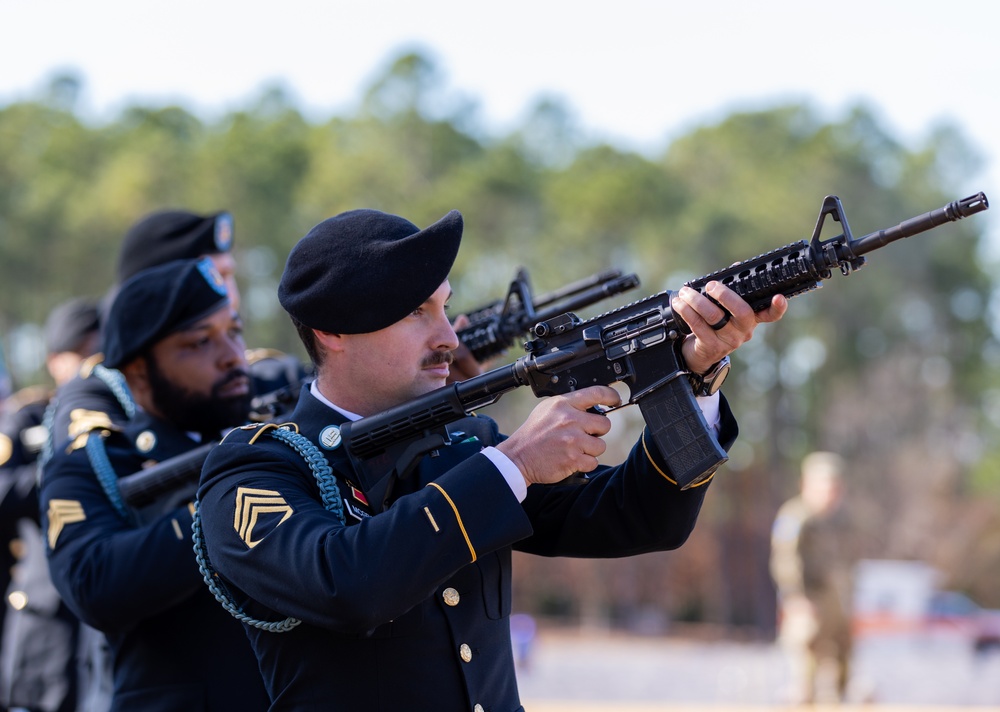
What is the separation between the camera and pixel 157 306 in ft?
13.3

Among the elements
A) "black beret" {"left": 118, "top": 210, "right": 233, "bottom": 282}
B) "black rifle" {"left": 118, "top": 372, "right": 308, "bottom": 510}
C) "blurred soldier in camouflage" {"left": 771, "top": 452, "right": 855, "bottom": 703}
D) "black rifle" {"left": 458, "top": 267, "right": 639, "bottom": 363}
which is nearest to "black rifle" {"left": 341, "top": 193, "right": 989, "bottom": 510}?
"black rifle" {"left": 118, "top": 372, "right": 308, "bottom": 510}

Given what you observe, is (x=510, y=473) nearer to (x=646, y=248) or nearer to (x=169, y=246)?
(x=169, y=246)

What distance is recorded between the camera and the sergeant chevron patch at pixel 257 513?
252 centimetres

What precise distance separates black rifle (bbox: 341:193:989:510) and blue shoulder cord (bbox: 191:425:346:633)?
0.26 feet

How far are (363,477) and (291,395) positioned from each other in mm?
1643

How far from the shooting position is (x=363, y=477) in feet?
9.10

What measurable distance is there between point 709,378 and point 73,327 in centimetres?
478

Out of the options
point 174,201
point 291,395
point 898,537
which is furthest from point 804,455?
point 291,395

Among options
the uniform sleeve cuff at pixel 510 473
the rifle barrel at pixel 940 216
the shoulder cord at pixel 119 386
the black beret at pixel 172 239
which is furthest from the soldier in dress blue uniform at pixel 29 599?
the rifle barrel at pixel 940 216

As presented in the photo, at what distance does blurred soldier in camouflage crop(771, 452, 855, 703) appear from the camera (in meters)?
10.8

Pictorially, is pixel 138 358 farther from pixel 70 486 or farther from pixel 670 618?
pixel 670 618

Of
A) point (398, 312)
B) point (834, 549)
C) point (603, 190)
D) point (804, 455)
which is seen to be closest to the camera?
point (398, 312)

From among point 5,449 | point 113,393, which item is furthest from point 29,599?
point 113,393

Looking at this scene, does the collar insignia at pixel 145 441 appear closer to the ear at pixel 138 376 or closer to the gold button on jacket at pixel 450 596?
the ear at pixel 138 376
